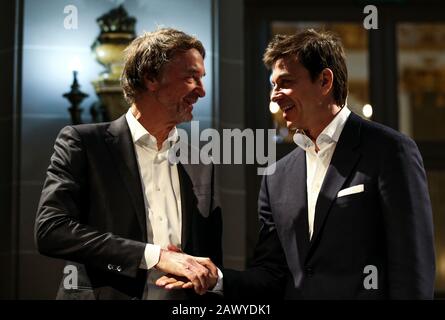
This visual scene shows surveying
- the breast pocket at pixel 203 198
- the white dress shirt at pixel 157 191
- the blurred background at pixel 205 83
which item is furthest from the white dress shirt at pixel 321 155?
the blurred background at pixel 205 83

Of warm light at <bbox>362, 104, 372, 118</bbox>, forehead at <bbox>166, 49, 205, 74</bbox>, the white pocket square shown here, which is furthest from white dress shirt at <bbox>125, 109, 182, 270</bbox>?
warm light at <bbox>362, 104, 372, 118</bbox>

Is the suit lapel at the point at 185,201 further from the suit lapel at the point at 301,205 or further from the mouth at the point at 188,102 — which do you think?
the suit lapel at the point at 301,205

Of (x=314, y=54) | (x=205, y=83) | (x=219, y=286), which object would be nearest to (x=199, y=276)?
(x=219, y=286)

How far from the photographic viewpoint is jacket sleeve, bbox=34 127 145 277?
113 inches

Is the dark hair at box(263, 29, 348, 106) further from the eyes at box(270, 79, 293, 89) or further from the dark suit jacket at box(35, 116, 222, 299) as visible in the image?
the dark suit jacket at box(35, 116, 222, 299)

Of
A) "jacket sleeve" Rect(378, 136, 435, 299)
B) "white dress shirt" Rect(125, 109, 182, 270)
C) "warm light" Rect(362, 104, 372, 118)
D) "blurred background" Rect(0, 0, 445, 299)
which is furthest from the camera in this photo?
"warm light" Rect(362, 104, 372, 118)

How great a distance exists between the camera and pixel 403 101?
20.9 feet

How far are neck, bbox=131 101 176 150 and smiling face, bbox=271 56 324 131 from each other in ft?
1.23

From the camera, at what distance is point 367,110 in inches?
239

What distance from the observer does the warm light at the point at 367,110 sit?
6074 millimetres

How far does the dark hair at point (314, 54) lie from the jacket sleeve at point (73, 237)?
784 millimetres

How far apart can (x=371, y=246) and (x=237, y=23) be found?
10.2 feet
